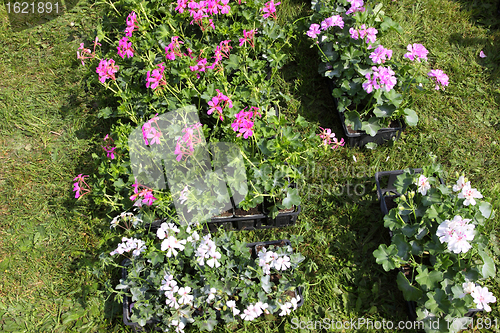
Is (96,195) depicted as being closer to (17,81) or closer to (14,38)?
(17,81)

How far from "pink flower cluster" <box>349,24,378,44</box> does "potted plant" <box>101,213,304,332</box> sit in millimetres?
1686

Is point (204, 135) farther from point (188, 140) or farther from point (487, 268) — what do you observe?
point (487, 268)

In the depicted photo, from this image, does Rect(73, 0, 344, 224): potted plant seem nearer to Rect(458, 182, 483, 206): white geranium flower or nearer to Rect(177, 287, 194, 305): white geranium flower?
Rect(177, 287, 194, 305): white geranium flower

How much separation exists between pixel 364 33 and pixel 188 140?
1654 millimetres

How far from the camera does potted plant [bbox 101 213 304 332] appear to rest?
7.23 ft

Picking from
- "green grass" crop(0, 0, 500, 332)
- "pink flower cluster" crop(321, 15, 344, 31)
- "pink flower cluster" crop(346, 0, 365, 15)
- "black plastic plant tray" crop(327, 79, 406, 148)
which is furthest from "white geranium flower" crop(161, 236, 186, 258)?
"pink flower cluster" crop(346, 0, 365, 15)

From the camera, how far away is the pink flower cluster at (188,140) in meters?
2.22

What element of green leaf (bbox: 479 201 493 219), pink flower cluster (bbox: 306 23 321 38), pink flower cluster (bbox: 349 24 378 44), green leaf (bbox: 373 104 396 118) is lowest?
green leaf (bbox: 479 201 493 219)

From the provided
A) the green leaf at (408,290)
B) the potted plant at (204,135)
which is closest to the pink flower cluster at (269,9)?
the potted plant at (204,135)

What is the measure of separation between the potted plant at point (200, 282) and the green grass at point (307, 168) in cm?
22

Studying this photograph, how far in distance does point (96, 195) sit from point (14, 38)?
2.50m

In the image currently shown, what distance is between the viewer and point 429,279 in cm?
223

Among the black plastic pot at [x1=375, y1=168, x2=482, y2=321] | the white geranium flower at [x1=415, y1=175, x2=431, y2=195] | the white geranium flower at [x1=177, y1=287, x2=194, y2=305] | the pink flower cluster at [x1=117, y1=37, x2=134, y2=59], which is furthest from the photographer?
the pink flower cluster at [x1=117, y1=37, x2=134, y2=59]

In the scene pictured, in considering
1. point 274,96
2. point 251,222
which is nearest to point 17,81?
point 274,96
